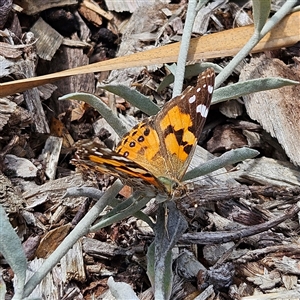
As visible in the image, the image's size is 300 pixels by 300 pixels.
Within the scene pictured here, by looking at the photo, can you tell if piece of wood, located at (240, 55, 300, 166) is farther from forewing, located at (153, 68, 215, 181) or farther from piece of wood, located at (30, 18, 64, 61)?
piece of wood, located at (30, 18, 64, 61)

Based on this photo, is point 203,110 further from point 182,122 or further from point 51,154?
point 51,154

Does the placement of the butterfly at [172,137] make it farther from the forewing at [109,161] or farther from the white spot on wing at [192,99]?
the forewing at [109,161]

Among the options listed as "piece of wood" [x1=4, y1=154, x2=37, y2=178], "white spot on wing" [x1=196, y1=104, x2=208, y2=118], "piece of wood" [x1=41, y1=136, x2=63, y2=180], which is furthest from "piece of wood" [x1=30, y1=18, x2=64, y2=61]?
"white spot on wing" [x1=196, y1=104, x2=208, y2=118]

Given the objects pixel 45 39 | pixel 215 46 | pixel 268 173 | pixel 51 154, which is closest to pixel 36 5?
pixel 45 39

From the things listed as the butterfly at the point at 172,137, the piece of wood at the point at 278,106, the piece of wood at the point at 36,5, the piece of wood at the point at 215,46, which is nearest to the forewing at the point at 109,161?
the butterfly at the point at 172,137

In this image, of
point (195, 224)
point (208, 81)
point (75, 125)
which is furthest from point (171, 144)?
point (75, 125)
